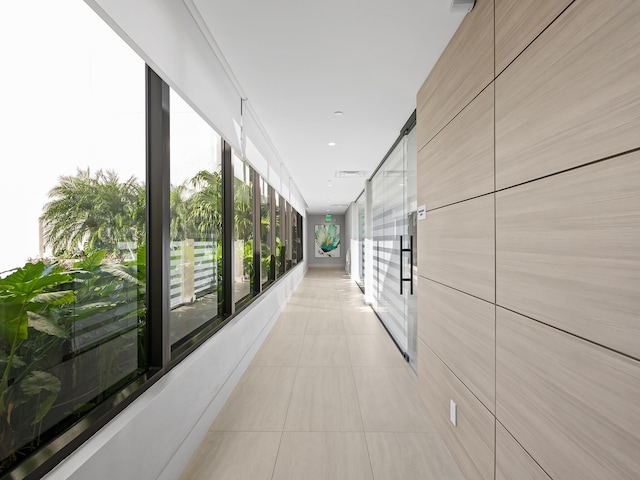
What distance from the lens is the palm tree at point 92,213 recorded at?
1288 millimetres

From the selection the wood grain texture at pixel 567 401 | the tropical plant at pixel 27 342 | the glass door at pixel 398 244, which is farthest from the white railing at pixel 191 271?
the glass door at pixel 398 244

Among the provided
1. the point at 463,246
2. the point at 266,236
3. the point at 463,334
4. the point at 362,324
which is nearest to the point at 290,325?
the point at 362,324

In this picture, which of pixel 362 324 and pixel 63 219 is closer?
pixel 63 219

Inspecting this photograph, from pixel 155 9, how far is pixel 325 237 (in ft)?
51.9

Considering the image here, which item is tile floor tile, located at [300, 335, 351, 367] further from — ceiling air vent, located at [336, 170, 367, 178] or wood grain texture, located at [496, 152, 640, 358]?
ceiling air vent, located at [336, 170, 367, 178]

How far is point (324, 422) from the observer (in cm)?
268

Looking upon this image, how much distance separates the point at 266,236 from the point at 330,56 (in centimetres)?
372

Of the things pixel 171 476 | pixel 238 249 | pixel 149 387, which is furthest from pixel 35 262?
pixel 238 249

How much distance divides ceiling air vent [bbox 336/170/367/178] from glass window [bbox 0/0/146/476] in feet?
17.5

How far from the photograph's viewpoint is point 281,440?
243 cm

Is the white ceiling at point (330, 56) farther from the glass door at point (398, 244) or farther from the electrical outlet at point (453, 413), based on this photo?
the electrical outlet at point (453, 413)

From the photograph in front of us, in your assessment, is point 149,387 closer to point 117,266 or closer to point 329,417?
point 117,266

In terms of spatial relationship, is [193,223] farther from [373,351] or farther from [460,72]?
[373,351]

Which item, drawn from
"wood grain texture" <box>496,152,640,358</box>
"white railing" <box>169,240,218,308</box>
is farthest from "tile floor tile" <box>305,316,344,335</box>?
"wood grain texture" <box>496,152,640,358</box>
